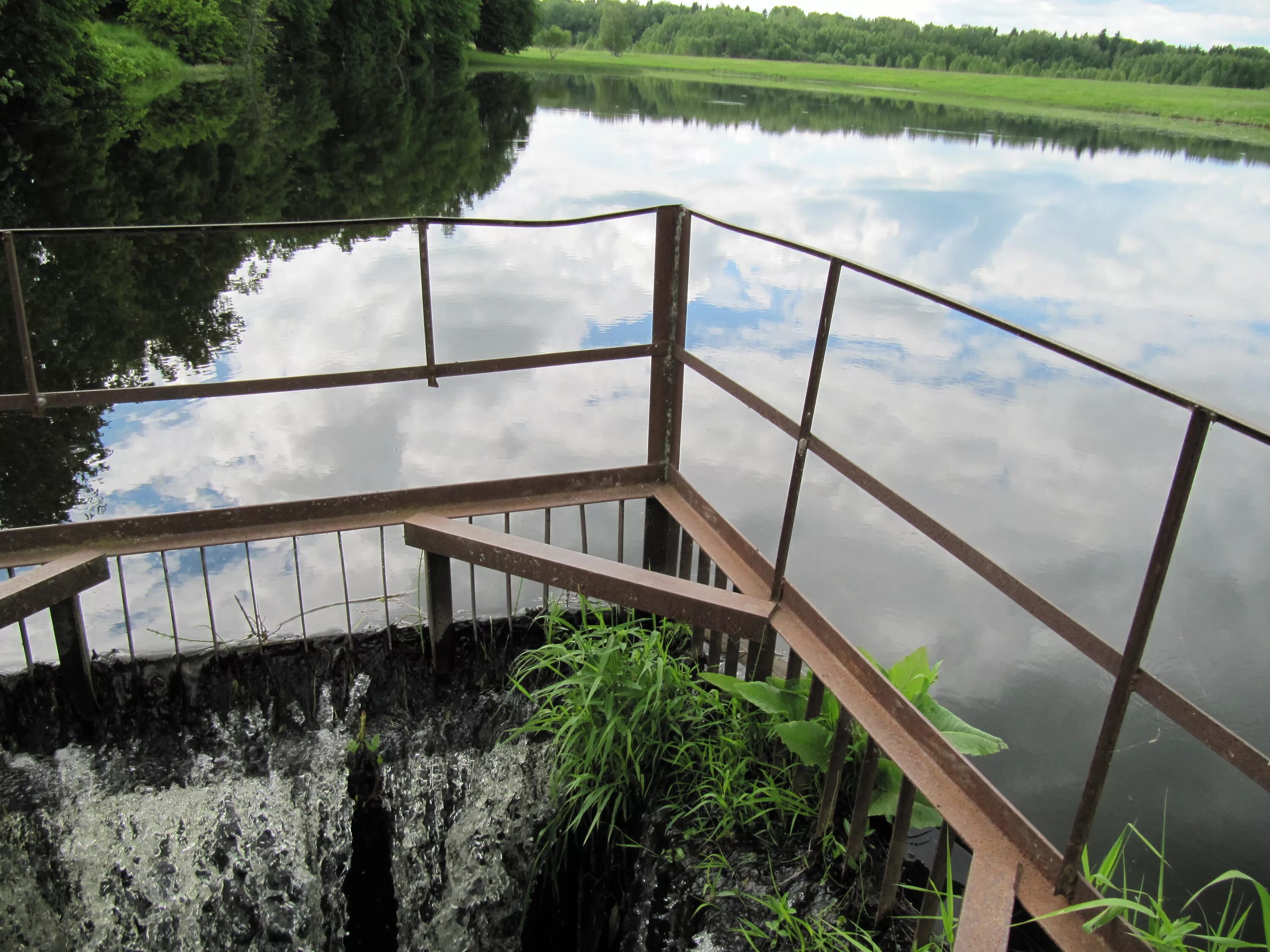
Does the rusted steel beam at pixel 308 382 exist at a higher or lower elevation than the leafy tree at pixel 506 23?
lower

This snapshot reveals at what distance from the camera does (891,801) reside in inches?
97.7

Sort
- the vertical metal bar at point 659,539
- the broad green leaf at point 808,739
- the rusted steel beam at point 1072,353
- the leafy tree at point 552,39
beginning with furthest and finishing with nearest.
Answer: the leafy tree at point 552,39 → the vertical metal bar at point 659,539 → the broad green leaf at point 808,739 → the rusted steel beam at point 1072,353

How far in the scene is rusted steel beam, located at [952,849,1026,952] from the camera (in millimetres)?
1812

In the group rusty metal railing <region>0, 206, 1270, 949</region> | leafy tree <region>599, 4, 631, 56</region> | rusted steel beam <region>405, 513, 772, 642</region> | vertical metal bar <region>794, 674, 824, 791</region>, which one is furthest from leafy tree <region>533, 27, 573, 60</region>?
vertical metal bar <region>794, 674, 824, 791</region>

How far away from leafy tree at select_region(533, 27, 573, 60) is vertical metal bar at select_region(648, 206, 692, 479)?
101051mm

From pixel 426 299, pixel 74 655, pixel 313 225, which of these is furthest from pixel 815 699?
pixel 74 655

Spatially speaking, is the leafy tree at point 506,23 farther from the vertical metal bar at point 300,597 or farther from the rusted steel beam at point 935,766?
the rusted steel beam at point 935,766

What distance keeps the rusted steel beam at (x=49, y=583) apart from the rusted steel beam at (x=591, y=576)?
98cm

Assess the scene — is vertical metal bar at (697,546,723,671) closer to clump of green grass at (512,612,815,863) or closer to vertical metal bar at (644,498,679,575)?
clump of green grass at (512,612,815,863)

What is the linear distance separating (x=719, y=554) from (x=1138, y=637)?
158 centimetres

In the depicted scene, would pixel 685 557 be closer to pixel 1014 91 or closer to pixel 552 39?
pixel 1014 91

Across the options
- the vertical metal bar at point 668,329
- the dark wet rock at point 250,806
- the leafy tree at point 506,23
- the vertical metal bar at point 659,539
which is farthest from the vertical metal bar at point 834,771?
the leafy tree at point 506,23

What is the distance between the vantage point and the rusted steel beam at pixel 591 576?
2.84m

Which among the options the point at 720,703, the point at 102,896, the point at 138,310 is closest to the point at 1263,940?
the point at 720,703
